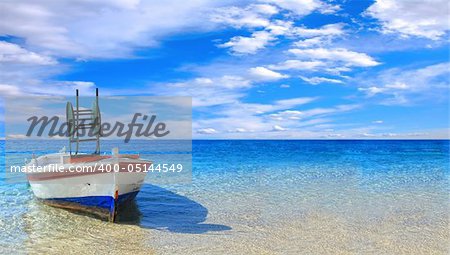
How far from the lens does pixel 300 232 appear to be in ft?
30.7

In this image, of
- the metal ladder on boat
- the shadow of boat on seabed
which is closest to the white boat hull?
the shadow of boat on seabed

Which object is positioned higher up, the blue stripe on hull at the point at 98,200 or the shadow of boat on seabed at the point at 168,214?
the blue stripe on hull at the point at 98,200

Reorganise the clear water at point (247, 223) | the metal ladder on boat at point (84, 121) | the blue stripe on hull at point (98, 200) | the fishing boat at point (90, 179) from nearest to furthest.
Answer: the clear water at point (247, 223), the fishing boat at point (90, 179), the blue stripe on hull at point (98, 200), the metal ladder on boat at point (84, 121)

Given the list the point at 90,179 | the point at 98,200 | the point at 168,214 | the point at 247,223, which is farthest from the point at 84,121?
the point at 247,223

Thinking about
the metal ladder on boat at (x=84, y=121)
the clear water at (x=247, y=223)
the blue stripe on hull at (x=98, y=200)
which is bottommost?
the clear water at (x=247, y=223)

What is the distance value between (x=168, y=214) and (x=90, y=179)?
2.42 m

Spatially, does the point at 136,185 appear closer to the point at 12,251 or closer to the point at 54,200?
the point at 54,200

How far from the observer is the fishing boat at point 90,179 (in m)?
10.4

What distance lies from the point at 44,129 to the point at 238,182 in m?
8.65

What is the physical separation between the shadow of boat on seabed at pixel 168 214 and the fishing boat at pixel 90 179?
50cm

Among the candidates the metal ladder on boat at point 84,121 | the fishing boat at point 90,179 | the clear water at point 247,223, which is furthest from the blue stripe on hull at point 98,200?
the metal ladder on boat at point 84,121

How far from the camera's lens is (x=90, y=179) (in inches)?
415

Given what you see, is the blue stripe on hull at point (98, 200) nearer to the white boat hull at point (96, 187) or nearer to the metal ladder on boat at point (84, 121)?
the white boat hull at point (96, 187)

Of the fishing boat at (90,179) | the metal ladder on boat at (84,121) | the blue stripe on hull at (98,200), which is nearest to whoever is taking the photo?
the fishing boat at (90,179)
